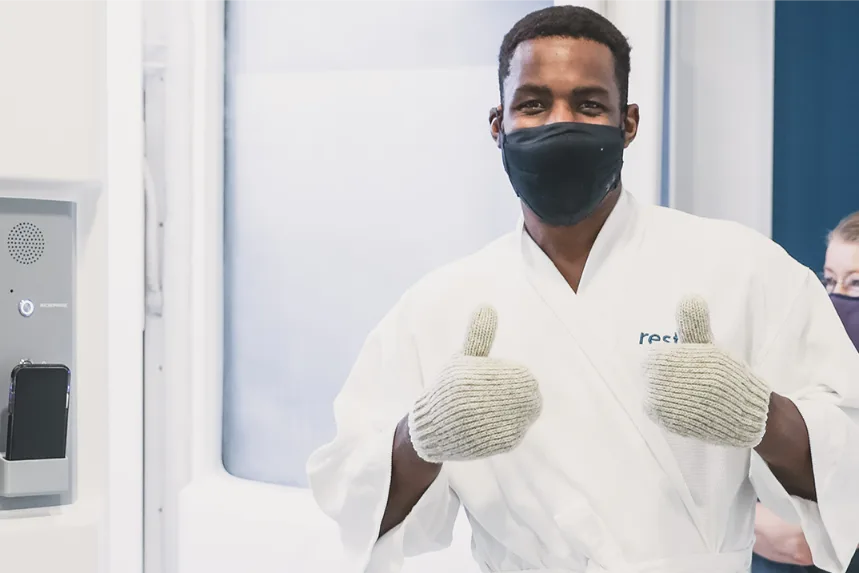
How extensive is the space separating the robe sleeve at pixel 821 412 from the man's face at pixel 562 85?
0.34 m

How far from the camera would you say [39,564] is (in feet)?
4.27

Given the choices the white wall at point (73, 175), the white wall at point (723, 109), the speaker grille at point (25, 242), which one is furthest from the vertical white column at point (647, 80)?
the speaker grille at point (25, 242)

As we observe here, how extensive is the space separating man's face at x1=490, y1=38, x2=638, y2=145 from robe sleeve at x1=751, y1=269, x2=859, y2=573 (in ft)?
1.12

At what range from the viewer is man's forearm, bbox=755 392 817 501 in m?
1.12

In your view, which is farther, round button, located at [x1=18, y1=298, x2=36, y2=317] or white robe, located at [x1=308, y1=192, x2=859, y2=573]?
round button, located at [x1=18, y1=298, x2=36, y2=317]

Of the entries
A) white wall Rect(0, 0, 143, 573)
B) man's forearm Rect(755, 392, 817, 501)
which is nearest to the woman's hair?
man's forearm Rect(755, 392, 817, 501)

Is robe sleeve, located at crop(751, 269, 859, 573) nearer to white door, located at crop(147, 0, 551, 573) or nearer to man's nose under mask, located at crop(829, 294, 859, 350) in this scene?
man's nose under mask, located at crop(829, 294, 859, 350)

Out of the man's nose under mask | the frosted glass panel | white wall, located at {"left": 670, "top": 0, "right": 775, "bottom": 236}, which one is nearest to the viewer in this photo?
the man's nose under mask

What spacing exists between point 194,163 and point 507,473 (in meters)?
0.95

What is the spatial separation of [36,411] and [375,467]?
0.46 meters

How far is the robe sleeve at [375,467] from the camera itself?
1241 mm

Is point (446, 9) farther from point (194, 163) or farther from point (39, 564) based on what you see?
point (39, 564)

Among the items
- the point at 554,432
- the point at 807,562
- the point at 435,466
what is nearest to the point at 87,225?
the point at 435,466

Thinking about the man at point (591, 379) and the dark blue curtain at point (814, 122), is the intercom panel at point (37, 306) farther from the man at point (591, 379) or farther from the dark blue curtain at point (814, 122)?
the dark blue curtain at point (814, 122)
